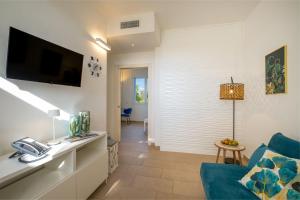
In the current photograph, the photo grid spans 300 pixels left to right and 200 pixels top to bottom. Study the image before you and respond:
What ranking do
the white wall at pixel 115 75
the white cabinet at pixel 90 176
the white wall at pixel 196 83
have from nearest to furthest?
the white cabinet at pixel 90 176 < the white wall at pixel 196 83 < the white wall at pixel 115 75

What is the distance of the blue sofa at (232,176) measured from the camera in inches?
45.5

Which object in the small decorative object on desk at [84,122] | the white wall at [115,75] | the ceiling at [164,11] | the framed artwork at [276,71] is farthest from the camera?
the white wall at [115,75]

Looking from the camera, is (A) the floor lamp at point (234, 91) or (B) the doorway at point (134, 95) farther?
(B) the doorway at point (134, 95)

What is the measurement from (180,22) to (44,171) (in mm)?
3359

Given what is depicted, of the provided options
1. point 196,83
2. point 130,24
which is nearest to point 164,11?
point 130,24

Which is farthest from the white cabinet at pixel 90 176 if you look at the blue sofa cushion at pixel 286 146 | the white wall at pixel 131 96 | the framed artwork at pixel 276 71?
the white wall at pixel 131 96

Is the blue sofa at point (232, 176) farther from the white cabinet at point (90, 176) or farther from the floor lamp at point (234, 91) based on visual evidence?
the white cabinet at point (90, 176)

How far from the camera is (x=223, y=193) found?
A: 1.16 meters

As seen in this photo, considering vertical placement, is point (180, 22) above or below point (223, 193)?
above

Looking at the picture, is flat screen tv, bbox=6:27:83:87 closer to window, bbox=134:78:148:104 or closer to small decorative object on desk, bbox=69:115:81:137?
small decorative object on desk, bbox=69:115:81:137

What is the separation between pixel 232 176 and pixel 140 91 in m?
5.93

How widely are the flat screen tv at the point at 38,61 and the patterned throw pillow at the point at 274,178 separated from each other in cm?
227

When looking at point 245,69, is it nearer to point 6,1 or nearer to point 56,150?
point 56,150

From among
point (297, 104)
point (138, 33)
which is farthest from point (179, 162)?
point (138, 33)
